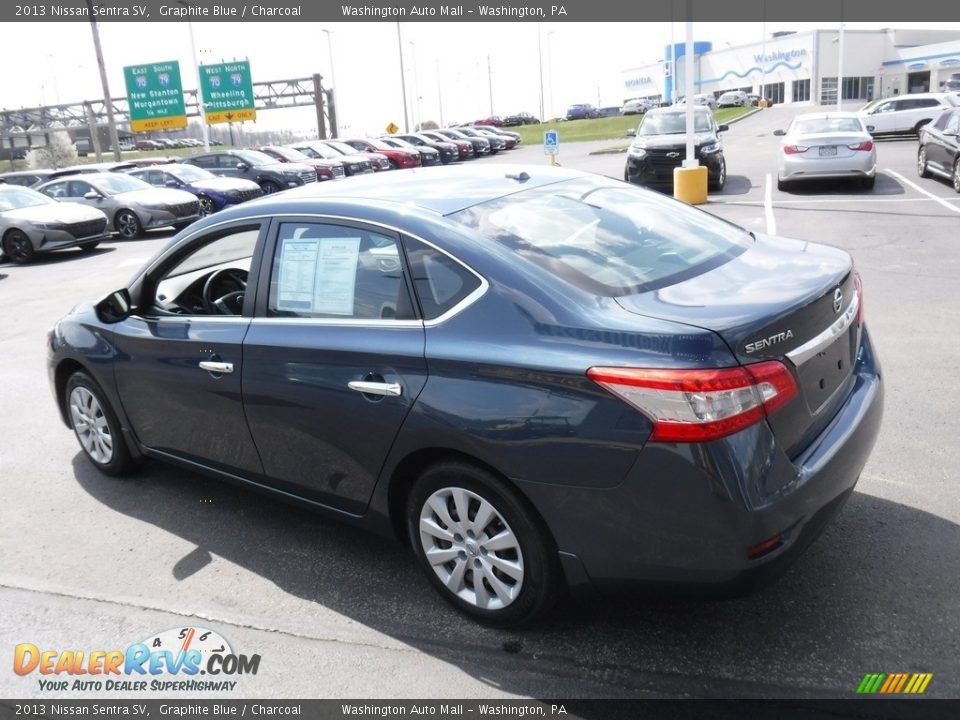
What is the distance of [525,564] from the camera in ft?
10.0

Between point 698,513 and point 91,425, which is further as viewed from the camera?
point 91,425

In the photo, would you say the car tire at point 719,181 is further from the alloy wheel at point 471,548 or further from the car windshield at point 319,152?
the car windshield at point 319,152

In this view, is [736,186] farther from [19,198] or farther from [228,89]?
[228,89]

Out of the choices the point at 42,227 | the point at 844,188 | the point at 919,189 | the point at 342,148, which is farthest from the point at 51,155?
the point at 919,189

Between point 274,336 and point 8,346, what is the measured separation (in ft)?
21.4

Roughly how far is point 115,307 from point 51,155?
2826 inches

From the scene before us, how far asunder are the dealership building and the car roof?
68461 millimetres

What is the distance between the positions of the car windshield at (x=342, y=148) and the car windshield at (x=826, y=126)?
63.0 ft

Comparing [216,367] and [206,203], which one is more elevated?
[216,367]

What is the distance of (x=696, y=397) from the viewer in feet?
8.53

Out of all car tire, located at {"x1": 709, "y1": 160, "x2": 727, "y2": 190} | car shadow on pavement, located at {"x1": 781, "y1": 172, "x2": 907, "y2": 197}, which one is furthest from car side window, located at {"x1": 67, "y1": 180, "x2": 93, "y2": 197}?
car shadow on pavement, located at {"x1": 781, "y1": 172, "x2": 907, "y2": 197}

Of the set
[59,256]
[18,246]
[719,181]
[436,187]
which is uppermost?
[436,187]

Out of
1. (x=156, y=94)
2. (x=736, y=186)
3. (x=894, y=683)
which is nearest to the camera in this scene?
(x=894, y=683)

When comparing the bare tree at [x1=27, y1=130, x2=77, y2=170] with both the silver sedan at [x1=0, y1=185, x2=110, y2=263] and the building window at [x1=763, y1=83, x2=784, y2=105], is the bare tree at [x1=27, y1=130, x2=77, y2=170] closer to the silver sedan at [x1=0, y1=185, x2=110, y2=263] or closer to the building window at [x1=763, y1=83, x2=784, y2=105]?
the silver sedan at [x1=0, y1=185, x2=110, y2=263]
